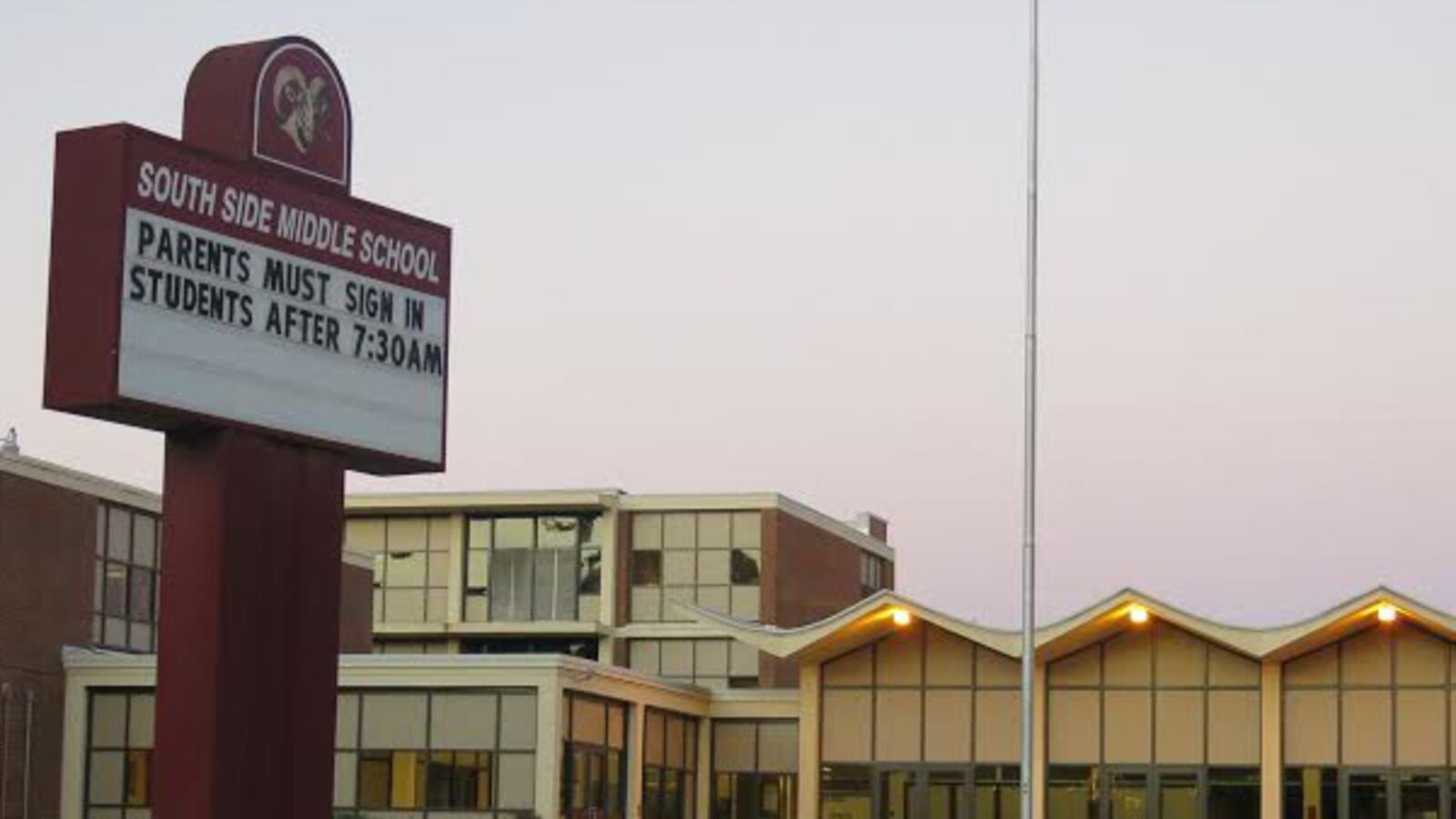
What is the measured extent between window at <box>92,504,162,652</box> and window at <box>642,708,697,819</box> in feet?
36.2

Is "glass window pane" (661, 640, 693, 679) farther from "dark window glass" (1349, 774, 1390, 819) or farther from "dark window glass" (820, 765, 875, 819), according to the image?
"dark window glass" (1349, 774, 1390, 819)

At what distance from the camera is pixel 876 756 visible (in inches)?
2397

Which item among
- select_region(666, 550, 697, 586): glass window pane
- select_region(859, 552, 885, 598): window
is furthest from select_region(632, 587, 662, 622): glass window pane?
select_region(859, 552, 885, 598): window

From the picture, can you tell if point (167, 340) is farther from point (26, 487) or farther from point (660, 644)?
point (660, 644)

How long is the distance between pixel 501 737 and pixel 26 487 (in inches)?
425

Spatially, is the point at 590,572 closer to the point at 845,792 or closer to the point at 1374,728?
the point at 845,792

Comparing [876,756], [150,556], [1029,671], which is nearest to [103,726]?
[150,556]

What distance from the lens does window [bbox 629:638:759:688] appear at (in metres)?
88.6

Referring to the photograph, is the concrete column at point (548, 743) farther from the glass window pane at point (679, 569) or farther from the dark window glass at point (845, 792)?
the glass window pane at point (679, 569)

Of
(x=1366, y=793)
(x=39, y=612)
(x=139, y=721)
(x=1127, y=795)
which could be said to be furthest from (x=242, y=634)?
(x=1366, y=793)

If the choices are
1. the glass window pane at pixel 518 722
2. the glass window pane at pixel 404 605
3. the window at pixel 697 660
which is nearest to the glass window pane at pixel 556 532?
the window at pixel 697 660

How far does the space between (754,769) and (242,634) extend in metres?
39.0

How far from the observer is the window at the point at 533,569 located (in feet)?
293

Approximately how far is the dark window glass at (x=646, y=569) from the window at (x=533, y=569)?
3.70 feet
